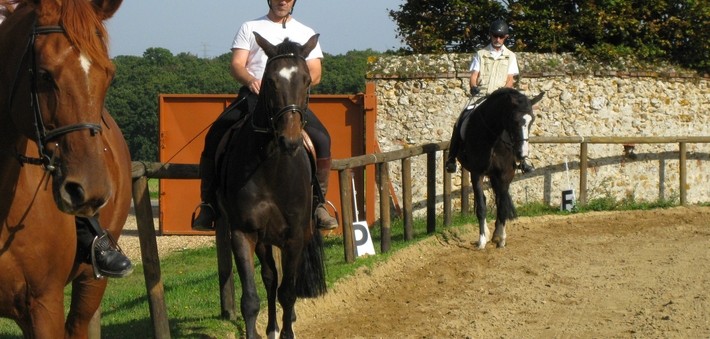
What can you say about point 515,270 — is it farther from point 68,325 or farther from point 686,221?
point 68,325

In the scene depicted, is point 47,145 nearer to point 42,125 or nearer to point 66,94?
point 42,125

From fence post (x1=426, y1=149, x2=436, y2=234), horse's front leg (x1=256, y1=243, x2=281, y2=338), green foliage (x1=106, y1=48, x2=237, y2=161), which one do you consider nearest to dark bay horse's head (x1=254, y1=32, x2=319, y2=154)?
horse's front leg (x1=256, y1=243, x2=281, y2=338)

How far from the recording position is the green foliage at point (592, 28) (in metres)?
18.5

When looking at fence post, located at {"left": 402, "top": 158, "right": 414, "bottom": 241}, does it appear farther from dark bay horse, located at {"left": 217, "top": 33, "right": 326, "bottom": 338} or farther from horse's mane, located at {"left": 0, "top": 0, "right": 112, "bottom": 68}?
horse's mane, located at {"left": 0, "top": 0, "right": 112, "bottom": 68}

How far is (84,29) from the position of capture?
13.0ft

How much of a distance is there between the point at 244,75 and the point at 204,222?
1168mm

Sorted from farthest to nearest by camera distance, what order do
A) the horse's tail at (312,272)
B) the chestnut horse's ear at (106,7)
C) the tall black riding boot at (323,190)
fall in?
the horse's tail at (312,272) → the tall black riding boot at (323,190) → the chestnut horse's ear at (106,7)

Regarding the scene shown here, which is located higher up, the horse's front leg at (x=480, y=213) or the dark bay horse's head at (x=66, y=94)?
the dark bay horse's head at (x=66, y=94)

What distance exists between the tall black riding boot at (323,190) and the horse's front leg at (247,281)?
0.89m

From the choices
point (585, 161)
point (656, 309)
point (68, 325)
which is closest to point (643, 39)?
point (585, 161)

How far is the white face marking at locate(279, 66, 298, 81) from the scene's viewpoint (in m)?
6.99

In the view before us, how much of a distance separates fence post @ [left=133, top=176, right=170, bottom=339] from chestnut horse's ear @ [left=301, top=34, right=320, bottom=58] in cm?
156

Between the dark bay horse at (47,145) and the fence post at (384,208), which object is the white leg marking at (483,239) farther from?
the dark bay horse at (47,145)

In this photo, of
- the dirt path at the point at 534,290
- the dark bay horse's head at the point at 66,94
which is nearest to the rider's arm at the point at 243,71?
the dirt path at the point at 534,290
